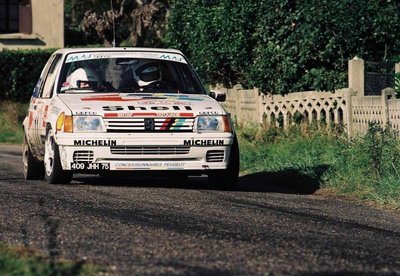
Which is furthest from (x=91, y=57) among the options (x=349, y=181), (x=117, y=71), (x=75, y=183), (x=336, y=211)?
(x=336, y=211)

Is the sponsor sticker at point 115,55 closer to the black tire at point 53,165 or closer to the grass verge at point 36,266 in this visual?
the black tire at point 53,165

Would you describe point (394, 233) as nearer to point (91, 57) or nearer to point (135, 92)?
point (135, 92)

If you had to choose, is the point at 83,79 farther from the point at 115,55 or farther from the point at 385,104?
the point at 385,104

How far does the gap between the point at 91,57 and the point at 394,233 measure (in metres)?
6.18

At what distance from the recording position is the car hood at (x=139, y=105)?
44.7ft

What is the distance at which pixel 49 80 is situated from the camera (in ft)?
51.6

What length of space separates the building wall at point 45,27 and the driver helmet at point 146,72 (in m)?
26.9

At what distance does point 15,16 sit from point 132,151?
30526 millimetres

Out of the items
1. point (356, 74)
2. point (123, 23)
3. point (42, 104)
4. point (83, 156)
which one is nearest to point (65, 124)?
point (83, 156)

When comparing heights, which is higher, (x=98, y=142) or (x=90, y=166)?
(x=98, y=142)

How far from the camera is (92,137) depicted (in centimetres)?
1352

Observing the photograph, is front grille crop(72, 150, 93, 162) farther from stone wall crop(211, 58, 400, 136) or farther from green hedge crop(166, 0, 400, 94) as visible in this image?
green hedge crop(166, 0, 400, 94)

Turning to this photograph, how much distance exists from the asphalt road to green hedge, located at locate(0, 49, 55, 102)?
892 inches

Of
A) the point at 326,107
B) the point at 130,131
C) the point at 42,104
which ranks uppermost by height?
the point at 42,104
